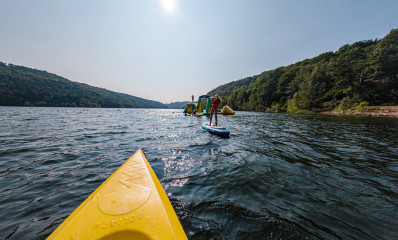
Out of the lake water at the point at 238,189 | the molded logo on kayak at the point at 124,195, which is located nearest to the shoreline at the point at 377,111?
the lake water at the point at 238,189

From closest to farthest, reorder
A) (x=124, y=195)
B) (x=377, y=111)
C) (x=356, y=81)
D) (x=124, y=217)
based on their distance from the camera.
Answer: (x=124, y=217) → (x=124, y=195) → (x=377, y=111) → (x=356, y=81)

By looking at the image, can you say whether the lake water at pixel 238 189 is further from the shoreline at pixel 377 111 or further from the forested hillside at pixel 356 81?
the forested hillside at pixel 356 81

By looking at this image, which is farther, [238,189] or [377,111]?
[377,111]

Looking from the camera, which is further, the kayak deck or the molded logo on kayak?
the molded logo on kayak

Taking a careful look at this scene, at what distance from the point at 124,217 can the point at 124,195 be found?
0.65 metres

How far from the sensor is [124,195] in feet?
7.80

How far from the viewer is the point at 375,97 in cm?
3278

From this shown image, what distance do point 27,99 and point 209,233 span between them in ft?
464

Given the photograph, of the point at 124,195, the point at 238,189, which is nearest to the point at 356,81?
the point at 238,189

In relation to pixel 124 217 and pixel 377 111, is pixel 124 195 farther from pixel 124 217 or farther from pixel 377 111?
pixel 377 111

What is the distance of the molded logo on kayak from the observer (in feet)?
6.66

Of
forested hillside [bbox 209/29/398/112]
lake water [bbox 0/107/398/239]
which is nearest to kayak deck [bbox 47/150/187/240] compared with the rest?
lake water [bbox 0/107/398/239]

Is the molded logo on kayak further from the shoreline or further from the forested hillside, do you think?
the forested hillside

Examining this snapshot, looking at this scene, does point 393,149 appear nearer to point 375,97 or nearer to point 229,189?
point 229,189
